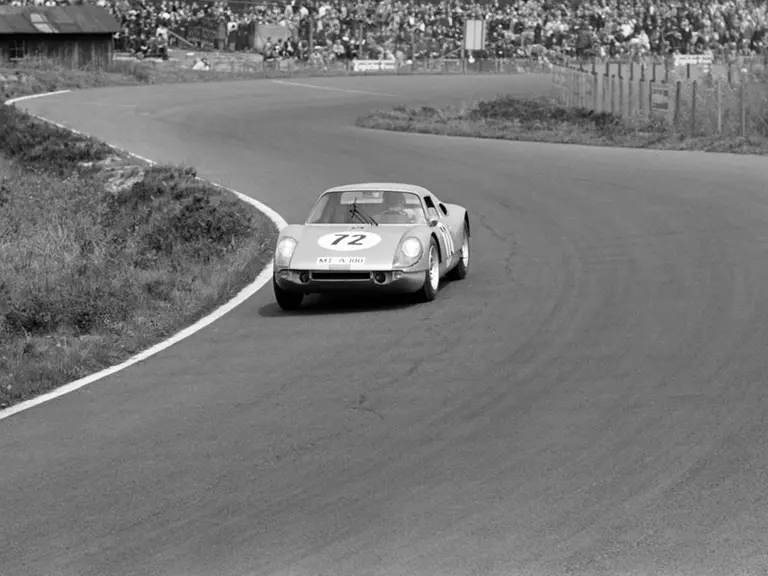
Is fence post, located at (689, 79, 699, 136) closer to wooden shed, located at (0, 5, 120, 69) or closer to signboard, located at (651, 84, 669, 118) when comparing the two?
signboard, located at (651, 84, 669, 118)

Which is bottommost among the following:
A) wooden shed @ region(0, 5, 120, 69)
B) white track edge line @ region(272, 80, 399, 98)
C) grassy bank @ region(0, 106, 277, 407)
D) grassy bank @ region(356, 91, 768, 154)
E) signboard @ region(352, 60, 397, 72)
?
grassy bank @ region(0, 106, 277, 407)

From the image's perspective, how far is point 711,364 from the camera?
1053 cm

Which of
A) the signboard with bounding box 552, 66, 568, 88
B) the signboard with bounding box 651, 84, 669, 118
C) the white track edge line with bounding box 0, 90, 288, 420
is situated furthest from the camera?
the signboard with bounding box 552, 66, 568, 88

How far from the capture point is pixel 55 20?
63.4 m

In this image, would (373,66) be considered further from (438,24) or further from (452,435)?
(452,435)

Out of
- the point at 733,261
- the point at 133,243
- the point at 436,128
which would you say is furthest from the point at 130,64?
the point at 733,261

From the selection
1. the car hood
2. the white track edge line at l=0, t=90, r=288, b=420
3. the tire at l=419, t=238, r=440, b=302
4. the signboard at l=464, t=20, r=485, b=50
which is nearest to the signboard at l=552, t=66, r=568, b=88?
the signboard at l=464, t=20, r=485, b=50

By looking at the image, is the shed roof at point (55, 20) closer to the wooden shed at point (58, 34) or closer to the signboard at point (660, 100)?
the wooden shed at point (58, 34)

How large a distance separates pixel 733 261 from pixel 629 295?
7.74 ft

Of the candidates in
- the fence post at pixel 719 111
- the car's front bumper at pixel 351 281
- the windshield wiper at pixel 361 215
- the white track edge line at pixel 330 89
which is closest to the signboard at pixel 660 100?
the fence post at pixel 719 111

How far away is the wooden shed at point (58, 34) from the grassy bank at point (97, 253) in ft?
109

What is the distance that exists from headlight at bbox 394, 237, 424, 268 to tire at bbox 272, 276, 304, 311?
1.04 metres

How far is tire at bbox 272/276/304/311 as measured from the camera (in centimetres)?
1369

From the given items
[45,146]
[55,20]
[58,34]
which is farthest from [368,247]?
[55,20]
